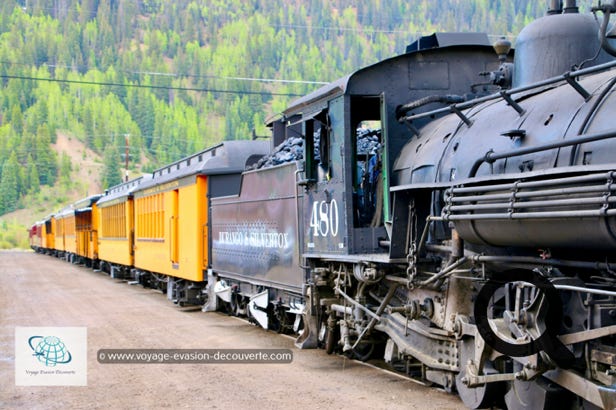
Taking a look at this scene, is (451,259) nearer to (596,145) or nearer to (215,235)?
(596,145)

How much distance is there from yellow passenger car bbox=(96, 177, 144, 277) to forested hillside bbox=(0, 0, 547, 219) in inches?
2305

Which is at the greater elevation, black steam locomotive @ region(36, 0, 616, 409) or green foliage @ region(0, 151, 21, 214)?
green foliage @ region(0, 151, 21, 214)

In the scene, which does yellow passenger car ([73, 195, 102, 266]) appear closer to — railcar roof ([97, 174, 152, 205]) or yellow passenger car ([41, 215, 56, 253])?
railcar roof ([97, 174, 152, 205])

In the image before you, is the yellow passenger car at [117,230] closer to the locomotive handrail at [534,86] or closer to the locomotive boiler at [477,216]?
the locomotive boiler at [477,216]

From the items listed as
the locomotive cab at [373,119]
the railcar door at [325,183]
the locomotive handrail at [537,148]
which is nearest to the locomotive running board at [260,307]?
the railcar door at [325,183]

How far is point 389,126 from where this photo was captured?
28.3 ft

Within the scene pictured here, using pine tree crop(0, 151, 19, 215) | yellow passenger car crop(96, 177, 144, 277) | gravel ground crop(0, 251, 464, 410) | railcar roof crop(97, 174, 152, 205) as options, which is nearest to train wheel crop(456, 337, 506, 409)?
gravel ground crop(0, 251, 464, 410)

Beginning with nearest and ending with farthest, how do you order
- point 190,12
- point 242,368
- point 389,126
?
1. point 389,126
2. point 242,368
3. point 190,12

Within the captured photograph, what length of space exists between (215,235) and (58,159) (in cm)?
9684

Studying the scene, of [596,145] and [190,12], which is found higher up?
[190,12]

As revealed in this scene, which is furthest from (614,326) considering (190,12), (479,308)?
(190,12)

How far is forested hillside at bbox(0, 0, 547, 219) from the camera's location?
347ft

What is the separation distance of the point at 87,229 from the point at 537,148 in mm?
32645

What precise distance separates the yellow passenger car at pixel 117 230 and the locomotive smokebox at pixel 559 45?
18363 mm
